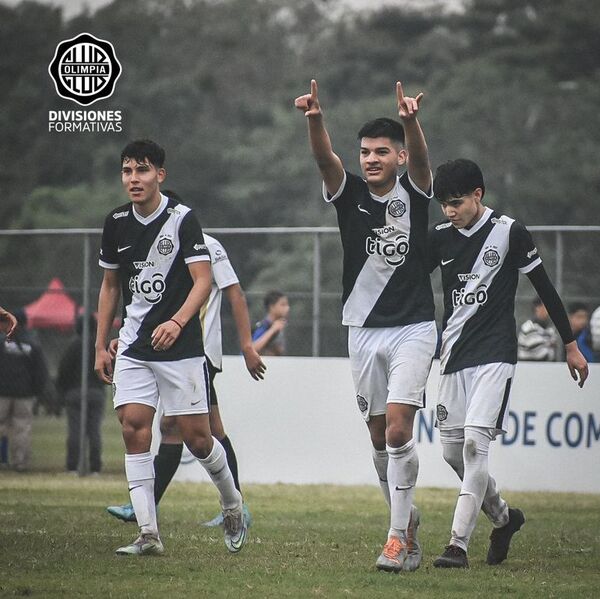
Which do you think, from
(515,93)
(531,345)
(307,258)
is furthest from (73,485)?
(515,93)

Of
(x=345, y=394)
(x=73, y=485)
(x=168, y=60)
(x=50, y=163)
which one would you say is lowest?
(x=73, y=485)

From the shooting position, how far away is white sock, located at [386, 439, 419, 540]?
815 cm

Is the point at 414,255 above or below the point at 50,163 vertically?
below

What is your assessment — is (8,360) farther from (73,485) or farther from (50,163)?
(50,163)

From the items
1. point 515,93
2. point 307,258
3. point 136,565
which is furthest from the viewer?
point 515,93

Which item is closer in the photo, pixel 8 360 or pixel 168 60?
pixel 8 360

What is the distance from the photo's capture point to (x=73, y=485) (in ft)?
49.0

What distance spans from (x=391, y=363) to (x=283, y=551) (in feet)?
4.94

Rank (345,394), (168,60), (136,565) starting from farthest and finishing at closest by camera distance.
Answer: (168,60)
(345,394)
(136,565)

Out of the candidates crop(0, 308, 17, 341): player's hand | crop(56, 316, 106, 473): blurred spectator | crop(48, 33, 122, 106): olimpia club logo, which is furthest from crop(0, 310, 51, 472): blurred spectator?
crop(0, 308, 17, 341): player's hand

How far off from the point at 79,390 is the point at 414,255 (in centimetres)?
892

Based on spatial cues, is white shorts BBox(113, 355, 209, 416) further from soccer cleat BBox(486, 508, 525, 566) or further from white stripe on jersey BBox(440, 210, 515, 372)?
soccer cleat BBox(486, 508, 525, 566)

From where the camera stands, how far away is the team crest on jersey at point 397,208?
8367 mm

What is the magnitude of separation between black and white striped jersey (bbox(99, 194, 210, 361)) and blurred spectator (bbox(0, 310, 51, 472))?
27.6 feet
